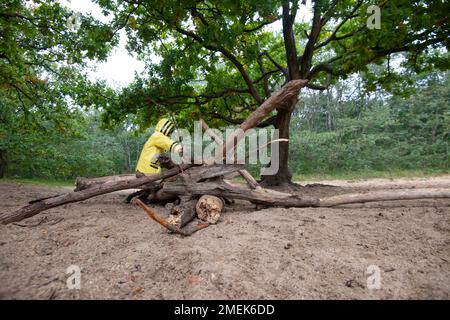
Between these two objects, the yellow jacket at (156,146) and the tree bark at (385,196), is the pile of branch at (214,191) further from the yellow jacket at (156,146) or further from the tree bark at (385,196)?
the yellow jacket at (156,146)

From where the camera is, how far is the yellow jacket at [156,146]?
5.04 meters

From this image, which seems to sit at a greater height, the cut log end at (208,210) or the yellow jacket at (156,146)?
the yellow jacket at (156,146)

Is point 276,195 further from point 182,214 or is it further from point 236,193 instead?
point 182,214

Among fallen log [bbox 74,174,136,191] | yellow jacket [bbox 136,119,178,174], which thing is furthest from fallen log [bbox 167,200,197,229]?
yellow jacket [bbox 136,119,178,174]

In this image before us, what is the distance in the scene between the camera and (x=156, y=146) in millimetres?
5102

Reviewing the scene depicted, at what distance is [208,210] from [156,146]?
204cm

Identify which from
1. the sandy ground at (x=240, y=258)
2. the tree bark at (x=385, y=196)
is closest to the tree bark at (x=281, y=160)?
the tree bark at (x=385, y=196)

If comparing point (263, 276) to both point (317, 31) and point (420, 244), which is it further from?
point (317, 31)

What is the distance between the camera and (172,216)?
3.38 m

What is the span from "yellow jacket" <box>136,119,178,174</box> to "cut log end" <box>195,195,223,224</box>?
5.65 ft

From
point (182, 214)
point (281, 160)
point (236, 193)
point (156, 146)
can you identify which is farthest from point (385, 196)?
point (281, 160)

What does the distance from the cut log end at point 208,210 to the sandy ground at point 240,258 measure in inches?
8.8

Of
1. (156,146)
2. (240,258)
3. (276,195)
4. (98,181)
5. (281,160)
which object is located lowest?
(240,258)
